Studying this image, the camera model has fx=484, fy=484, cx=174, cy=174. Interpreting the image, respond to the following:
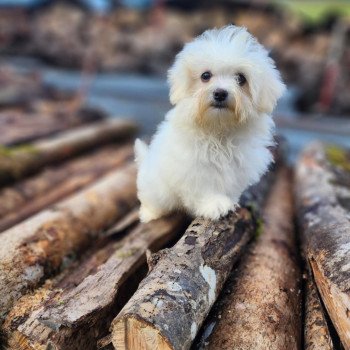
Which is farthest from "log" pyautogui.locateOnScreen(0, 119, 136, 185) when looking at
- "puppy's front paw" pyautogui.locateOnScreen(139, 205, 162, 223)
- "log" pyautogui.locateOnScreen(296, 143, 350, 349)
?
"log" pyautogui.locateOnScreen(296, 143, 350, 349)

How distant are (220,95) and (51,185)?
2.62 meters

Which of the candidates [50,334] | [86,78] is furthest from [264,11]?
[50,334]

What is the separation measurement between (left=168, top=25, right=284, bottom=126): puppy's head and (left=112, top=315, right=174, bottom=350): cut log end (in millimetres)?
1236

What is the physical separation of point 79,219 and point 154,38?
23.0ft

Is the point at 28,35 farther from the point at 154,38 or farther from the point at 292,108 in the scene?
the point at 292,108

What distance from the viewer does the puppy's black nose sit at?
2686 millimetres

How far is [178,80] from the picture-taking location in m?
2.88

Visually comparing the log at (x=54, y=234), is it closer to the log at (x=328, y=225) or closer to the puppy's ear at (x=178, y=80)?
the puppy's ear at (x=178, y=80)

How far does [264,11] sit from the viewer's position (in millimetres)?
9562

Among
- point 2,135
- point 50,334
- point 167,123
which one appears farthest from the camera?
point 2,135

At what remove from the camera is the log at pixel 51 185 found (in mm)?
4086

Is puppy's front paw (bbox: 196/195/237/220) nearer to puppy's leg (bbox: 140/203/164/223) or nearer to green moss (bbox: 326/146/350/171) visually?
puppy's leg (bbox: 140/203/164/223)

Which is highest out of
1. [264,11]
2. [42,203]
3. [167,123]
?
[264,11]

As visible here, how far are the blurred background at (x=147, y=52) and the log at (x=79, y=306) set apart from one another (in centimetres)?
455
